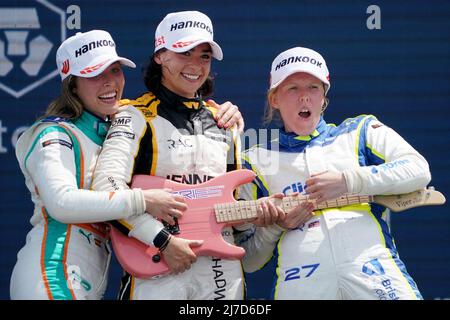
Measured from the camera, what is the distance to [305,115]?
438 cm

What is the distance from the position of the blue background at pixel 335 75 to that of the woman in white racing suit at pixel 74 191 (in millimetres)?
1559

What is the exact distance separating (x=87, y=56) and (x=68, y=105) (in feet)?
0.89

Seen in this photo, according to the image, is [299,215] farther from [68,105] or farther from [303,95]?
[68,105]

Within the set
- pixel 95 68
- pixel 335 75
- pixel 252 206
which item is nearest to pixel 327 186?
pixel 252 206

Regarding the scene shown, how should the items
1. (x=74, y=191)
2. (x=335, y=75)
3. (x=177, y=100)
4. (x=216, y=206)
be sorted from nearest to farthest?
(x=74, y=191)
(x=216, y=206)
(x=177, y=100)
(x=335, y=75)

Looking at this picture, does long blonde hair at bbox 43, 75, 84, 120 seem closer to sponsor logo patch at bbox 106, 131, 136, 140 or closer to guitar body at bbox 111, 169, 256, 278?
sponsor logo patch at bbox 106, 131, 136, 140

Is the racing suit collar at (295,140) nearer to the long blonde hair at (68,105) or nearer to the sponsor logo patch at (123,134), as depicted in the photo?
the sponsor logo patch at (123,134)

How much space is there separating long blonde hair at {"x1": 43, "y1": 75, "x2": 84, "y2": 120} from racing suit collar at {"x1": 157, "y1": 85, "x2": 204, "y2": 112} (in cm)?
43

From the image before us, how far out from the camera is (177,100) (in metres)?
4.40

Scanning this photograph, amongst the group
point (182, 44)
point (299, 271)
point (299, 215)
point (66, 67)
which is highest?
Result: point (182, 44)

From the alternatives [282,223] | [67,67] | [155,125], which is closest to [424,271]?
[282,223]

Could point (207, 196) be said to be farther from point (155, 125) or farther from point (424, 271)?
point (424, 271)
